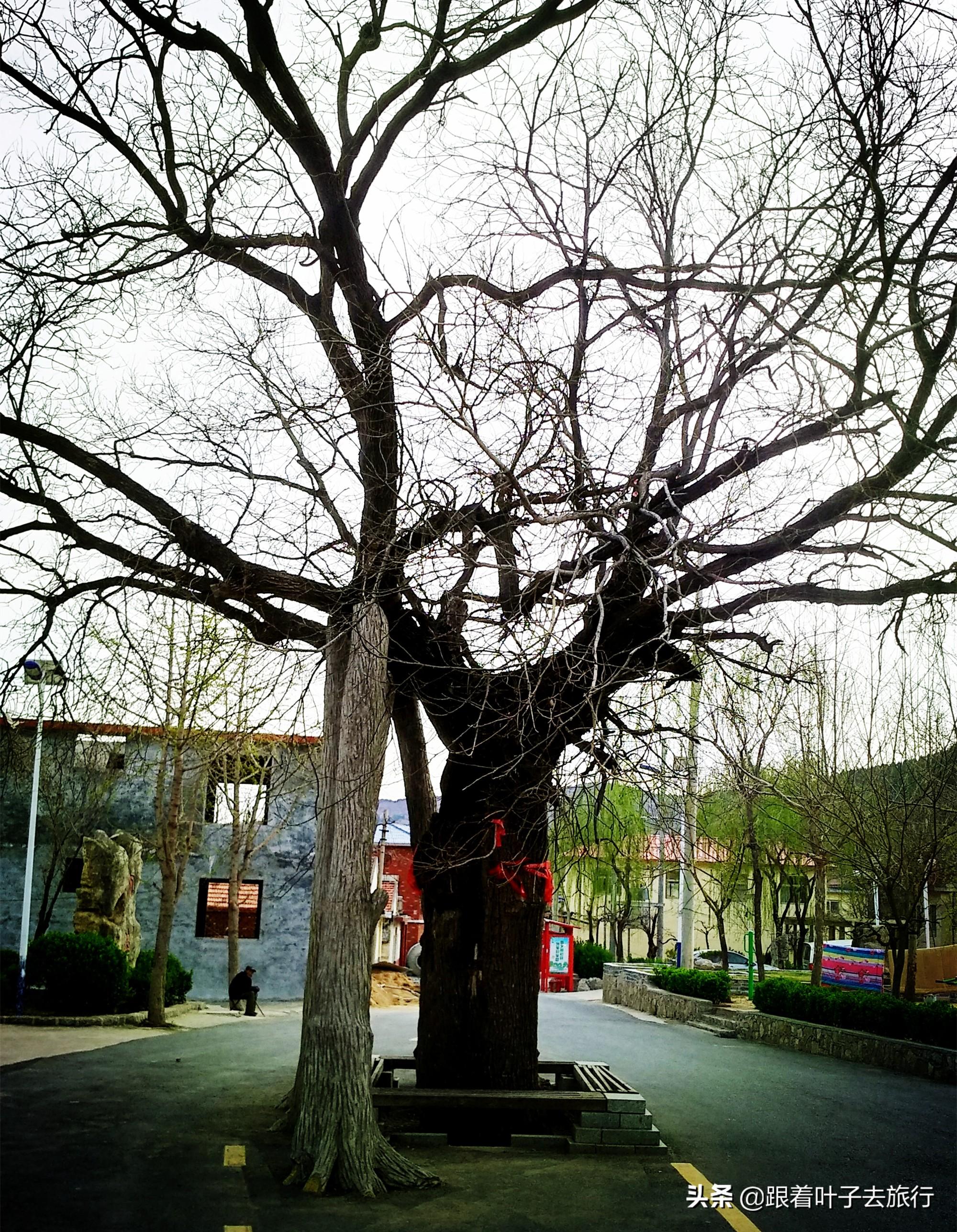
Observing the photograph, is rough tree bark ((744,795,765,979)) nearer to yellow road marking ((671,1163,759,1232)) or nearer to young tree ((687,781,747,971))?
young tree ((687,781,747,971))

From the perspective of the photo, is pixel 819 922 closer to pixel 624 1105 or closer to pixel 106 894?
pixel 624 1105

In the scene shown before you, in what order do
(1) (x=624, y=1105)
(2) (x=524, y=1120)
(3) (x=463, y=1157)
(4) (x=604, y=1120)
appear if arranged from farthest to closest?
(2) (x=524, y=1120)
(1) (x=624, y=1105)
(4) (x=604, y=1120)
(3) (x=463, y=1157)

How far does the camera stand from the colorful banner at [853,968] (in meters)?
25.1

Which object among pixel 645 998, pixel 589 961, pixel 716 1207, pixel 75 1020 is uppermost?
pixel 716 1207

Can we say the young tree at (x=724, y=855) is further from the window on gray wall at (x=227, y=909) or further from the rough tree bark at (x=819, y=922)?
the window on gray wall at (x=227, y=909)

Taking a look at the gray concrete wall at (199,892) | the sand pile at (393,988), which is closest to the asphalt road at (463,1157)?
the gray concrete wall at (199,892)

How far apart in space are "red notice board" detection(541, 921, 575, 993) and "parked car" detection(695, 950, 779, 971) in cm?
564

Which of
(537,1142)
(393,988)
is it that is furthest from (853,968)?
(537,1142)

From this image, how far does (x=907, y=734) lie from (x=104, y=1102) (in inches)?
492

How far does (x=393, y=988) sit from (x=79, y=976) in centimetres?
1287

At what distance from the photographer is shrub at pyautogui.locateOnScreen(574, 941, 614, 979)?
3628cm

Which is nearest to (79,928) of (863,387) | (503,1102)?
→ (503,1102)

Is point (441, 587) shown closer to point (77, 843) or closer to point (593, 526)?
point (593, 526)

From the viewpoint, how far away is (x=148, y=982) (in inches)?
766
